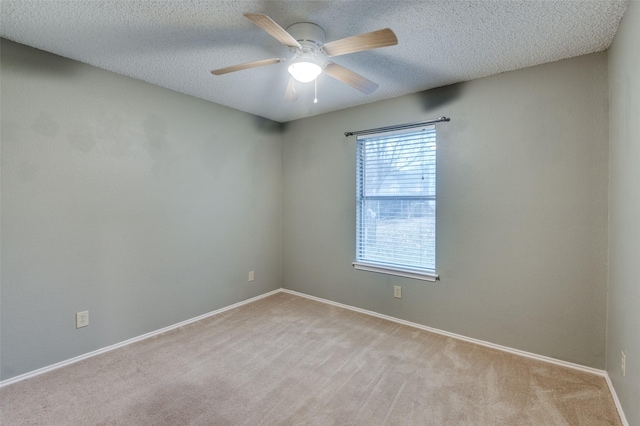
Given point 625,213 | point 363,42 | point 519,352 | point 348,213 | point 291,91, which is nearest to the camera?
point 363,42

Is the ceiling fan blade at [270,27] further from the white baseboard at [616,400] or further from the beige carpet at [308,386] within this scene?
the white baseboard at [616,400]

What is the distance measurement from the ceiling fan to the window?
43.3 inches

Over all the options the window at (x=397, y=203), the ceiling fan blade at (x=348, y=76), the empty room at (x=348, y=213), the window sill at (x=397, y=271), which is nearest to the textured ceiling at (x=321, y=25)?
the empty room at (x=348, y=213)

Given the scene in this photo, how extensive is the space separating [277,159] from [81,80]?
219 centimetres

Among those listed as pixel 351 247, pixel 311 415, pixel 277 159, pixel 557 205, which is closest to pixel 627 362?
pixel 557 205

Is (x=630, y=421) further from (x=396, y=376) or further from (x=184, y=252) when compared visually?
(x=184, y=252)

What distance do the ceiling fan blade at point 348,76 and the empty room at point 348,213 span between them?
21 mm

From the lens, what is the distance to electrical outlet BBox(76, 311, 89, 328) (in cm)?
238

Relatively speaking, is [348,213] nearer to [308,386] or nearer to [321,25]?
[308,386]

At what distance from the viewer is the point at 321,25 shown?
1853 mm

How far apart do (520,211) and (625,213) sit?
A: 2.41ft

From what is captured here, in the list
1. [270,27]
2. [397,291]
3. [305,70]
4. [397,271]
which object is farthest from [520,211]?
[270,27]

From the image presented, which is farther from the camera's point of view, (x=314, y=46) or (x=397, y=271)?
(x=397, y=271)

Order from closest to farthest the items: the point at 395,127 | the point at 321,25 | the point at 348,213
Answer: the point at 321,25 < the point at 395,127 < the point at 348,213
